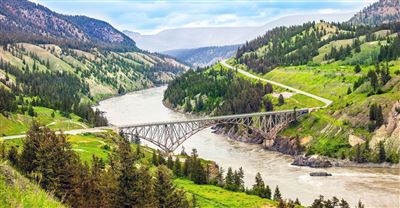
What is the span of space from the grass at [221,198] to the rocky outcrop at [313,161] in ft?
112

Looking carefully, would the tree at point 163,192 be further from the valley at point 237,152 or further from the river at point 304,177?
the river at point 304,177

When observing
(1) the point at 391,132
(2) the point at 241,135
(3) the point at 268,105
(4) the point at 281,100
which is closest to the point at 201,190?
(1) the point at 391,132

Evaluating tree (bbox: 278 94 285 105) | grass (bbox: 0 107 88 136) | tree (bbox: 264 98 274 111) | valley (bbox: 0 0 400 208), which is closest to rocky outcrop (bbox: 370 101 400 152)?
valley (bbox: 0 0 400 208)

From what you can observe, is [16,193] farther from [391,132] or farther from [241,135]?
[241,135]

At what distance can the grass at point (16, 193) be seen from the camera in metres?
17.1

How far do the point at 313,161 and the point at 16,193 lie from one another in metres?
99.0

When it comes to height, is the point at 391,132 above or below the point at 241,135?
above

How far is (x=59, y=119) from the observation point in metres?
137

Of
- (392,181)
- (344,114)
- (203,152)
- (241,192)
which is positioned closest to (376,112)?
(344,114)

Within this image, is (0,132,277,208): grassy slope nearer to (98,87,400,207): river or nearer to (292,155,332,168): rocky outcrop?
(98,87,400,207): river

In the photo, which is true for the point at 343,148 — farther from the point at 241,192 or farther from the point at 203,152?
the point at 241,192

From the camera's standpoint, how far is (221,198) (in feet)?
246

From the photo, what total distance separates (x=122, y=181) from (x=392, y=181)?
64513 millimetres

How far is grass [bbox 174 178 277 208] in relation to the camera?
7156cm
